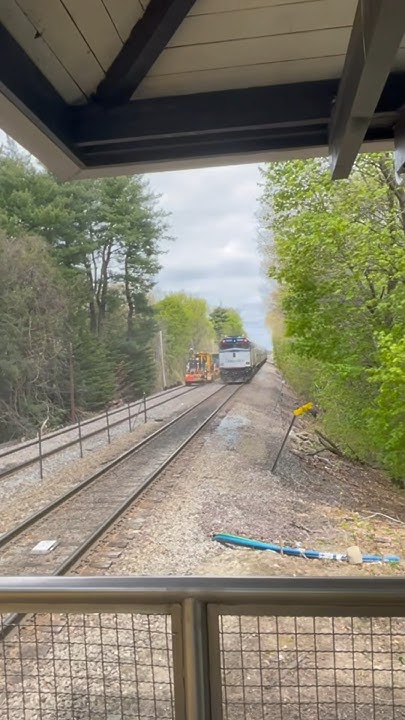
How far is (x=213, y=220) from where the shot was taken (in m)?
2.80

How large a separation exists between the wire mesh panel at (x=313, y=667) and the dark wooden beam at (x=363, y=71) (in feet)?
2.38

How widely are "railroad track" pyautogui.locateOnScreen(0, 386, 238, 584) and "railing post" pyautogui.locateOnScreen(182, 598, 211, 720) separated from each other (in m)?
1.59

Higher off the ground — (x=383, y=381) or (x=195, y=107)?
(x=195, y=107)

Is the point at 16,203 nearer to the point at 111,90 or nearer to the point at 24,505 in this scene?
the point at 24,505

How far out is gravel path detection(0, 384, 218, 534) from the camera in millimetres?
2461

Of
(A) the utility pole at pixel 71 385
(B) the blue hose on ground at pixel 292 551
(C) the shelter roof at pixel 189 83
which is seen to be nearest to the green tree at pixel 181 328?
(A) the utility pole at pixel 71 385

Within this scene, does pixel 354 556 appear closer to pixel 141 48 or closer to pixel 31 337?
pixel 31 337

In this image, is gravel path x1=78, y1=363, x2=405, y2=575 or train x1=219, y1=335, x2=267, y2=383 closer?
gravel path x1=78, y1=363, x2=405, y2=575

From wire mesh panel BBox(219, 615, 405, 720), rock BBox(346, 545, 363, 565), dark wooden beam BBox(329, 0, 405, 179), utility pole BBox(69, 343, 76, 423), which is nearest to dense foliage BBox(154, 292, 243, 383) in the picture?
utility pole BBox(69, 343, 76, 423)

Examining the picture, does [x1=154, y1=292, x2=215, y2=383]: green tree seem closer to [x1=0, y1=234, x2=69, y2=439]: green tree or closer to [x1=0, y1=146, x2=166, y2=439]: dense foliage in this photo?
[x1=0, y1=146, x2=166, y2=439]: dense foliage

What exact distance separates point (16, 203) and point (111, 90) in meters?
1.75

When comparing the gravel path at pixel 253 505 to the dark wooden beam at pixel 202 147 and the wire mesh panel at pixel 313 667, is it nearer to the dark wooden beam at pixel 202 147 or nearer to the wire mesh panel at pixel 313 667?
the wire mesh panel at pixel 313 667

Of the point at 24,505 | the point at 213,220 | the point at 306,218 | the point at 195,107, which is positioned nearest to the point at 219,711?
the point at 195,107

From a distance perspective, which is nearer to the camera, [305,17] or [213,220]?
[305,17]
